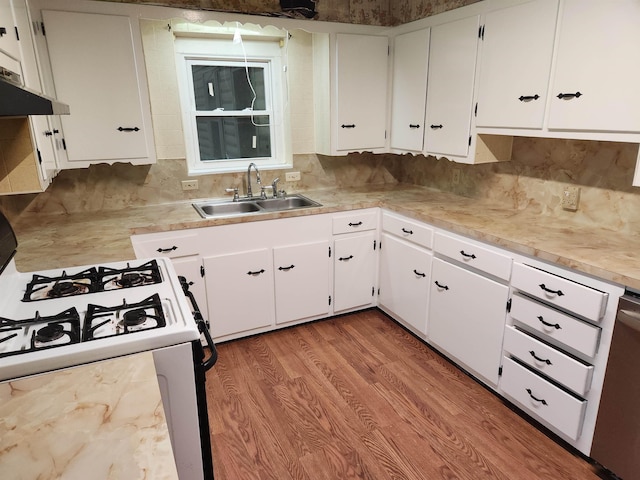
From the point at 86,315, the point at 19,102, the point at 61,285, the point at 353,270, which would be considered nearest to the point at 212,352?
the point at 86,315

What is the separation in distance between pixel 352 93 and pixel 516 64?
1.21 meters

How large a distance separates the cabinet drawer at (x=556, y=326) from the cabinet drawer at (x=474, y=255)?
15 cm

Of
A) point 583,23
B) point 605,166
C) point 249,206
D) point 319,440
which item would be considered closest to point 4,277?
point 319,440

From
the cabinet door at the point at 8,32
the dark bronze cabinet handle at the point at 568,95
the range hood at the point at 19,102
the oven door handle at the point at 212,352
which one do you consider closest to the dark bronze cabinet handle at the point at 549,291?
the dark bronze cabinet handle at the point at 568,95

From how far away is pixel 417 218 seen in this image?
8.86 ft

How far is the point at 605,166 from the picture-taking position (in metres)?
2.19

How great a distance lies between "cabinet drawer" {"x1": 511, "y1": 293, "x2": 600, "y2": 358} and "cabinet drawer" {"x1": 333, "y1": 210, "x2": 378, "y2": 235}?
121 cm

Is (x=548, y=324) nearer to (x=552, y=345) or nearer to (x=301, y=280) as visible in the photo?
(x=552, y=345)

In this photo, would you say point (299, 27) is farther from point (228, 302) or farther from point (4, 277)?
point (4, 277)

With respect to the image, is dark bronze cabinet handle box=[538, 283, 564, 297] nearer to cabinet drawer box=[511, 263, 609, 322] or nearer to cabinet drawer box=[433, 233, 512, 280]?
cabinet drawer box=[511, 263, 609, 322]

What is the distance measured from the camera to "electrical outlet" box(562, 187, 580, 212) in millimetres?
2334

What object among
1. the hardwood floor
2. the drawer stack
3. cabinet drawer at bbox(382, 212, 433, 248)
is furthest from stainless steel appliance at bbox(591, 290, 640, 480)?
cabinet drawer at bbox(382, 212, 433, 248)

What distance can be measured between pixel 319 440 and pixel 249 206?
1735 millimetres

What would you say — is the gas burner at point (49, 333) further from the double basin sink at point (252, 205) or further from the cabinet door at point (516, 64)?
the cabinet door at point (516, 64)
